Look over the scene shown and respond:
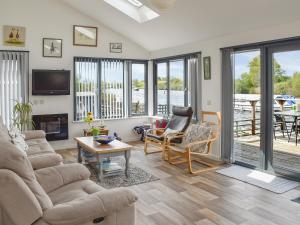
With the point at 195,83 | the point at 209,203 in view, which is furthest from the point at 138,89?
the point at 209,203

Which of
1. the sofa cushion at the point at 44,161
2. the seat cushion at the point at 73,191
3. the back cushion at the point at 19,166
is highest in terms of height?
the back cushion at the point at 19,166

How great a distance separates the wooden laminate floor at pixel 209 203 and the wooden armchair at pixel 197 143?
0.41 meters

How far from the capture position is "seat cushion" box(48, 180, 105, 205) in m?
2.34

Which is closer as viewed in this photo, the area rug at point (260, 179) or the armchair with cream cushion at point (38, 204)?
the armchair with cream cushion at point (38, 204)

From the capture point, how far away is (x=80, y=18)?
655cm

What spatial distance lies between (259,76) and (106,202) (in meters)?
3.64

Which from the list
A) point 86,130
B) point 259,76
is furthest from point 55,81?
point 259,76

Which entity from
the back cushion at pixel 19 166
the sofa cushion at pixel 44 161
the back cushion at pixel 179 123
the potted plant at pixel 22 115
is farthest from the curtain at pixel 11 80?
the back cushion at pixel 19 166

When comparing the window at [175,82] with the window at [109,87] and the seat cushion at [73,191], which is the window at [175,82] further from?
the seat cushion at [73,191]

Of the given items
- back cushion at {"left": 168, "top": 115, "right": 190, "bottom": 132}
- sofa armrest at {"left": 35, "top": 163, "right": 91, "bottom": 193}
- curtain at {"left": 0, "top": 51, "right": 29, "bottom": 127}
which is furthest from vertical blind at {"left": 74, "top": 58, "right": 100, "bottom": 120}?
sofa armrest at {"left": 35, "top": 163, "right": 91, "bottom": 193}

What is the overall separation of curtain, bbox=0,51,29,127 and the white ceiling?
169 cm

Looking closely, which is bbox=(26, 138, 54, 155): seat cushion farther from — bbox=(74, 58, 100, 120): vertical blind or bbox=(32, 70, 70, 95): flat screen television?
bbox=(74, 58, 100, 120): vertical blind

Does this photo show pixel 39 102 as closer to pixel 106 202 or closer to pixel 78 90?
pixel 78 90

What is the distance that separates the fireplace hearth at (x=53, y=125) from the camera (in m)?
6.14
